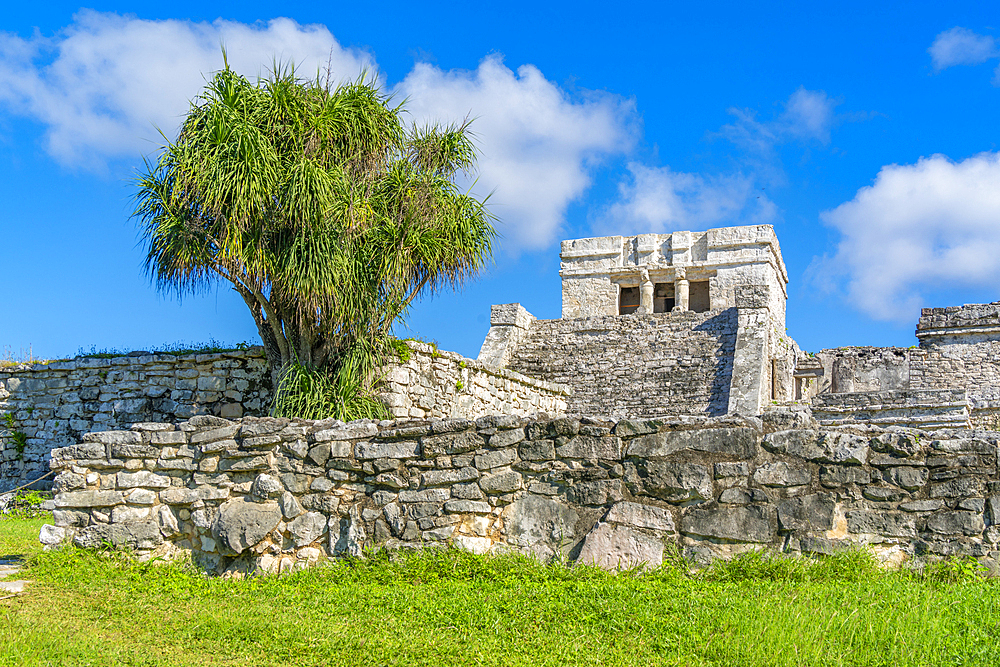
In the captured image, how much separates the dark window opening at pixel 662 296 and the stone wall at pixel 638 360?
7.61 m

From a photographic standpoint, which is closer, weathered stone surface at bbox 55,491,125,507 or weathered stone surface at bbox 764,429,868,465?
weathered stone surface at bbox 764,429,868,465

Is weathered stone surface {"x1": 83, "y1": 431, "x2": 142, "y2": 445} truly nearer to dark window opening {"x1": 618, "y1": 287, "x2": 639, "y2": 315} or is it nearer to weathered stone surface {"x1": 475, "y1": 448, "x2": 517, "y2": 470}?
weathered stone surface {"x1": 475, "y1": 448, "x2": 517, "y2": 470}

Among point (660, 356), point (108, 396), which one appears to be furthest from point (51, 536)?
point (660, 356)

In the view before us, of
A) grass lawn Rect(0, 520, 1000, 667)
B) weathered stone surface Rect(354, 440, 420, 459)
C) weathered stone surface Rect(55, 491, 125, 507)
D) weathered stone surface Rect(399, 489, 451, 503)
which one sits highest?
weathered stone surface Rect(354, 440, 420, 459)

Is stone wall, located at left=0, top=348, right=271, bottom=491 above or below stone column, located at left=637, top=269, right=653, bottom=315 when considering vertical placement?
below

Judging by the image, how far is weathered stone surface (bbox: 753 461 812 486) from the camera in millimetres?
4312

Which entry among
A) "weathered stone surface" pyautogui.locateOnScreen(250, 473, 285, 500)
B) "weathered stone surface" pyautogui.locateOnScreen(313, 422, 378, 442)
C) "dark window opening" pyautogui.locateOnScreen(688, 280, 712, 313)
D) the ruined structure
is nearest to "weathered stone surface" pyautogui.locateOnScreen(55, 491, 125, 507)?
"weathered stone surface" pyautogui.locateOnScreen(250, 473, 285, 500)

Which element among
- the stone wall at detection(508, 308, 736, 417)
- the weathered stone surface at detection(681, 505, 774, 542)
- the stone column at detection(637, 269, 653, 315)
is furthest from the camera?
the stone column at detection(637, 269, 653, 315)

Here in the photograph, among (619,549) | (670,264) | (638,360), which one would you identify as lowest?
(619,549)

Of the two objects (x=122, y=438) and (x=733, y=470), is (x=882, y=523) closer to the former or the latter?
(x=733, y=470)

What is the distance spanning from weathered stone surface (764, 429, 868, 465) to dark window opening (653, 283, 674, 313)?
710 inches

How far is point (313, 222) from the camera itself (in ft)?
27.7

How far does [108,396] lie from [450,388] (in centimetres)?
424

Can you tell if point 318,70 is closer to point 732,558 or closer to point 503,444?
point 503,444
